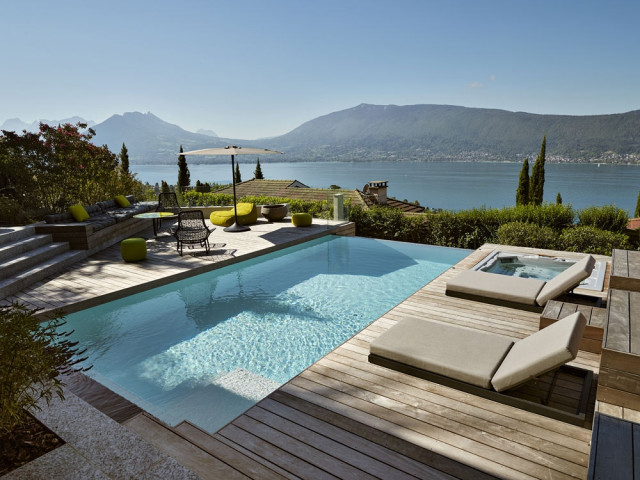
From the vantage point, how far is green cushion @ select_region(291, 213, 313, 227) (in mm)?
10438

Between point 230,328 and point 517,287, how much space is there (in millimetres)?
3911

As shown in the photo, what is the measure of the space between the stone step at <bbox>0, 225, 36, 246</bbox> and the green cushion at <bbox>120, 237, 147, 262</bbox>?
195 centimetres

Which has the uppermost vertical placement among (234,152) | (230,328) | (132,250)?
(234,152)

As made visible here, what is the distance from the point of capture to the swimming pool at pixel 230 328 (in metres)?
3.70

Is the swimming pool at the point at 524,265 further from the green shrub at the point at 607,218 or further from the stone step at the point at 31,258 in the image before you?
the stone step at the point at 31,258

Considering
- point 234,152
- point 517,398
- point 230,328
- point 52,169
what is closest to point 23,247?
point 52,169

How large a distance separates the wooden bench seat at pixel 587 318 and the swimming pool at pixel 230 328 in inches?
90.2

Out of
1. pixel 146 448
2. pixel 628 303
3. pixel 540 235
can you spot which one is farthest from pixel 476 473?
pixel 540 235

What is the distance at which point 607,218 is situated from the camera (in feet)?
27.2

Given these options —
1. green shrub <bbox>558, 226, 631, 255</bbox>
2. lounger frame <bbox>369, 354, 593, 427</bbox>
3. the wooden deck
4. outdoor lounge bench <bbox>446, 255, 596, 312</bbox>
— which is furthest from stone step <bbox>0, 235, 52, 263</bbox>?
green shrub <bbox>558, 226, 631, 255</bbox>

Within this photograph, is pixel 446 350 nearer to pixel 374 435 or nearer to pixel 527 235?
pixel 374 435

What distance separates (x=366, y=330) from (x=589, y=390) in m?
2.03

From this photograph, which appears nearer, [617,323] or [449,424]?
[449,424]

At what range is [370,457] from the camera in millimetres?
2266
